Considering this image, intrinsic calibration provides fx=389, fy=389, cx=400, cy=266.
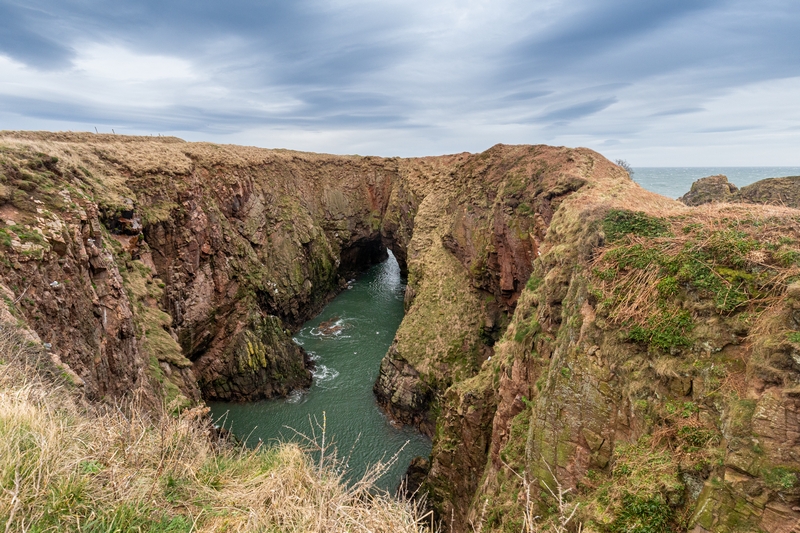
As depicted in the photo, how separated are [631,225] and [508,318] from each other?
16420 mm

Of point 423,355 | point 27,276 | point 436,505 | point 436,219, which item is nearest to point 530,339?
point 436,505

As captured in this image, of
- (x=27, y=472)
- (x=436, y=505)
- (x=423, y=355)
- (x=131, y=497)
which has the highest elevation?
(x=27, y=472)

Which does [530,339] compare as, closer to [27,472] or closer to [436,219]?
[27,472]

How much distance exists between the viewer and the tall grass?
13.2 ft

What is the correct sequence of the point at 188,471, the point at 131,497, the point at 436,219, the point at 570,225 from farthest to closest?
the point at 436,219 → the point at 570,225 → the point at 188,471 → the point at 131,497

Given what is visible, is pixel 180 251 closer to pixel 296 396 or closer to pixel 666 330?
pixel 296 396

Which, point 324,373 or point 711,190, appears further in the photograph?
point 711,190

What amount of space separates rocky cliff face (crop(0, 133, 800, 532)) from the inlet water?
1.35m

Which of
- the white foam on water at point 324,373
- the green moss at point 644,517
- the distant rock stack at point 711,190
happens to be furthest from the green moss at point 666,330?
the distant rock stack at point 711,190

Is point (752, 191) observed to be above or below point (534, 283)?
above

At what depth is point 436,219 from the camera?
38188mm

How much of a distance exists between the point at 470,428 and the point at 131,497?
13.5m

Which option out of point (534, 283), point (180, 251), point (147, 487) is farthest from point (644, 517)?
point (180, 251)

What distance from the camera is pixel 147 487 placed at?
15.9ft
